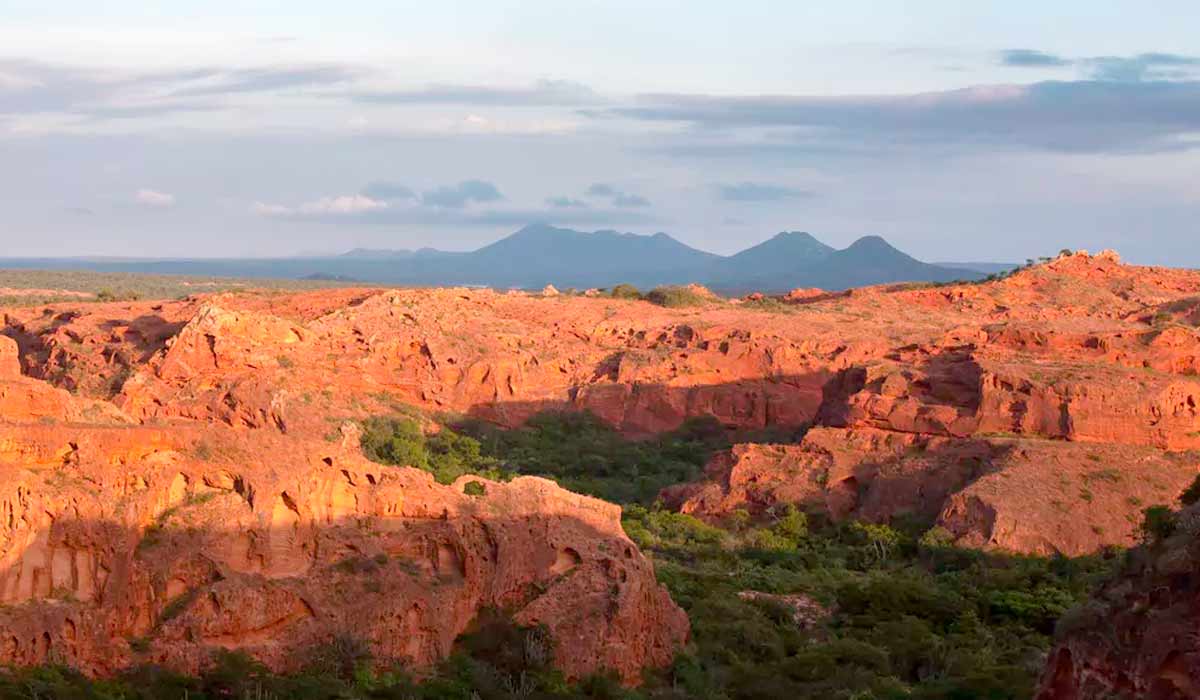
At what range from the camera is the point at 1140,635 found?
13.8 meters

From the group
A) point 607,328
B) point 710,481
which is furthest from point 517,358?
point 710,481

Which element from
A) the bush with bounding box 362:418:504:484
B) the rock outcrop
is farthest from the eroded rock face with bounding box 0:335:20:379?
the bush with bounding box 362:418:504:484

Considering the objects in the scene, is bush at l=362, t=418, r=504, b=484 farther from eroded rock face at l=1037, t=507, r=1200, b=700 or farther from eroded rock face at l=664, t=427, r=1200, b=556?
eroded rock face at l=1037, t=507, r=1200, b=700

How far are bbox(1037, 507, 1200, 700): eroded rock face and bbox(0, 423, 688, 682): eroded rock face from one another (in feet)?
33.3

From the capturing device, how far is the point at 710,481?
44.0 m

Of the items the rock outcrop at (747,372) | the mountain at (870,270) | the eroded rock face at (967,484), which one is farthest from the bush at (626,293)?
→ the mountain at (870,270)

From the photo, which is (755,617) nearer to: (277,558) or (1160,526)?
(277,558)

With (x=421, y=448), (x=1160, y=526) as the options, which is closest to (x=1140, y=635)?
(x=1160, y=526)

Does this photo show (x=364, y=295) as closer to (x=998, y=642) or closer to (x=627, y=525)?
(x=627, y=525)

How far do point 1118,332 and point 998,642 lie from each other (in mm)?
21941

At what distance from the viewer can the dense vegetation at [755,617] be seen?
22.0 m

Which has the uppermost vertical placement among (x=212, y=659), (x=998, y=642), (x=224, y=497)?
(x=224, y=497)

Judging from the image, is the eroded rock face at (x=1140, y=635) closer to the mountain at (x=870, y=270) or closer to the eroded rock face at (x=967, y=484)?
the eroded rock face at (x=967, y=484)

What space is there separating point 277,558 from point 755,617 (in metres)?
9.46
